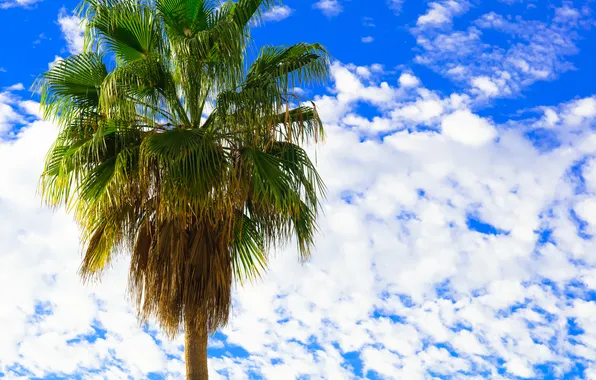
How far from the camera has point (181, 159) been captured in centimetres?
1006

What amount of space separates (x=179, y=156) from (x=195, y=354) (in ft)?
8.87

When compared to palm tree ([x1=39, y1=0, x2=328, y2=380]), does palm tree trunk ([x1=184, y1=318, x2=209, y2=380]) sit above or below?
below

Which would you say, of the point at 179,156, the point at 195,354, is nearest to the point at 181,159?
the point at 179,156

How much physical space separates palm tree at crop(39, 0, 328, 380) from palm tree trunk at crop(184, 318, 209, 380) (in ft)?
0.05

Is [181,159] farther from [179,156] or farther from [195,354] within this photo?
[195,354]

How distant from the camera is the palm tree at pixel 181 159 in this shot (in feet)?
33.8

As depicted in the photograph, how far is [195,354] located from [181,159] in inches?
104

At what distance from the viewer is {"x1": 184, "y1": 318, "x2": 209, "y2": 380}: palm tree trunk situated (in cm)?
1067

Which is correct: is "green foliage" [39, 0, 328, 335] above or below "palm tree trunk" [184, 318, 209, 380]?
above

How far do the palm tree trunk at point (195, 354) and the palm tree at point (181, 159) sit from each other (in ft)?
0.05

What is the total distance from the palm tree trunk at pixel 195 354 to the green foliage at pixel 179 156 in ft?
0.93

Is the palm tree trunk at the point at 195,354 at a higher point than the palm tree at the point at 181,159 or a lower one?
lower

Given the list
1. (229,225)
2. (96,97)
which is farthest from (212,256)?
(96,97)

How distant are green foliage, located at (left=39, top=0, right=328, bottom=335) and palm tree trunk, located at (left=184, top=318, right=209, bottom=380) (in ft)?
0.93
